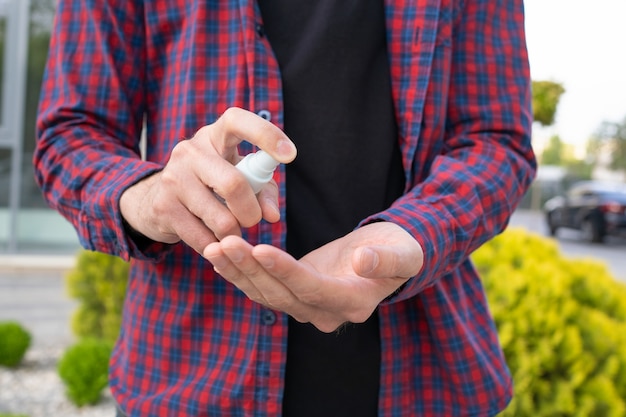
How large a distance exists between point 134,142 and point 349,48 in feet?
1.64

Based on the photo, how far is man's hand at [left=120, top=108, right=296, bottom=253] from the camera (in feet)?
2.87

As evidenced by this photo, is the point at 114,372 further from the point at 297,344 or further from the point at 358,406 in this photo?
the point at 358,406

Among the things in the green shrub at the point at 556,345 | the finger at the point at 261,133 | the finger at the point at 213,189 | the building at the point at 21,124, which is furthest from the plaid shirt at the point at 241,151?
the building at the point at 21,124

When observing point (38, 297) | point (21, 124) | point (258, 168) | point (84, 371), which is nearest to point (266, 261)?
point (258, 168)

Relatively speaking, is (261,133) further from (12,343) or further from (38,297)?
(38,297)

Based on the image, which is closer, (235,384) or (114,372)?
(235,384)

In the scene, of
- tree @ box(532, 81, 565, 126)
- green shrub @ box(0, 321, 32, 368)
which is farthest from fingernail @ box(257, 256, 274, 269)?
tree @ box(532, 81, 565, 126)

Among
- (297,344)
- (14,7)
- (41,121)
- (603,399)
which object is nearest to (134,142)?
(41,121)

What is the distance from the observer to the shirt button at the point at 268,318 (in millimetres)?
1256

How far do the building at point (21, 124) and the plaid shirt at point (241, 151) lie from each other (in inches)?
347

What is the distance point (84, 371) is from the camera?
15.5ft

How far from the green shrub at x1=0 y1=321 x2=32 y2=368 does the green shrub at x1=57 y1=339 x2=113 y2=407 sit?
0.90 meters

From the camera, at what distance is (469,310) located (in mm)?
1447

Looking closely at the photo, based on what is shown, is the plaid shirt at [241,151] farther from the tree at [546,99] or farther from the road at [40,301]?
the tree at [546,99]
